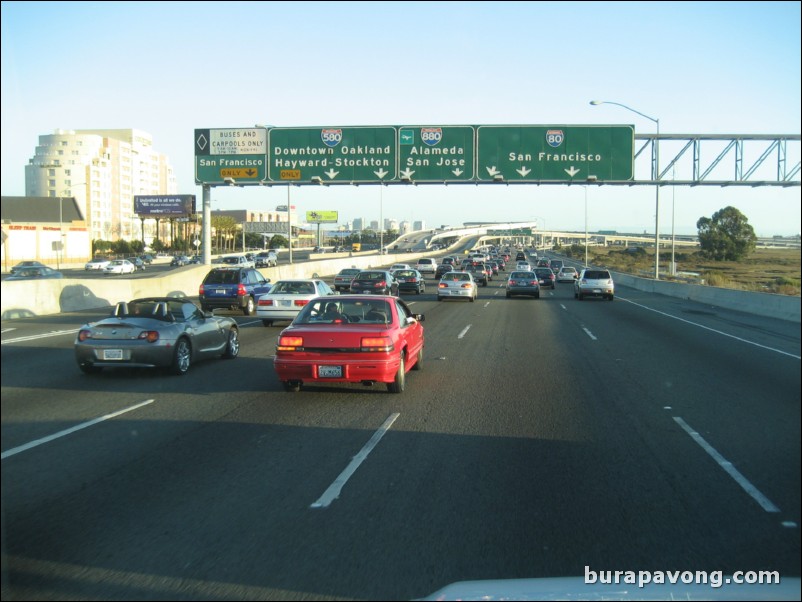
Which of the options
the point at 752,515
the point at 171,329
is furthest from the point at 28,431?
the point at 752,515

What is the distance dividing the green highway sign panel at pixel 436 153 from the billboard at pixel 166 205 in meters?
65.9

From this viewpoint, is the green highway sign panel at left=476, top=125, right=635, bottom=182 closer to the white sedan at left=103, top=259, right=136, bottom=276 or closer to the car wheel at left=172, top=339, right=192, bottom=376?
the car wheel at left=172, top=339, right=192, bottom=376

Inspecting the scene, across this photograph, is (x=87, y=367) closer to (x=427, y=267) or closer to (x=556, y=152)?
(x=556, y=152)

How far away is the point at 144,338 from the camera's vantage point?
12.8 m

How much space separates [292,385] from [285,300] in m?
11.6

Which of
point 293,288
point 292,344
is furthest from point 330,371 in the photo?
point 293,288

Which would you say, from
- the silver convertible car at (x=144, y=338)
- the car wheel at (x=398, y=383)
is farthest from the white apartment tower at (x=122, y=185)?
the car wheel at (x=398, y=383)

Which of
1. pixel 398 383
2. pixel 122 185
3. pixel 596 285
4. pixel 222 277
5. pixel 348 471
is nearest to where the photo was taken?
pixel 348 471

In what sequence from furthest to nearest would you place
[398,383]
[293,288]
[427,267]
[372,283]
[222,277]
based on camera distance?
1. [427,267]
2. [372,283]
3. [222,277]
4. [293,288]
5. [398,383]

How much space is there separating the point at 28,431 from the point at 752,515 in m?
7.76

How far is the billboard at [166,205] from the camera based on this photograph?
3863 inches

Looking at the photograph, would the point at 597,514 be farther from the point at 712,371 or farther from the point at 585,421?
the point at 712,371

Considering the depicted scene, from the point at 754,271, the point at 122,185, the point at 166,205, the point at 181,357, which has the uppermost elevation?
the point at 122,185

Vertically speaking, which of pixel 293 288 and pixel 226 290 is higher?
pixel 293 288
